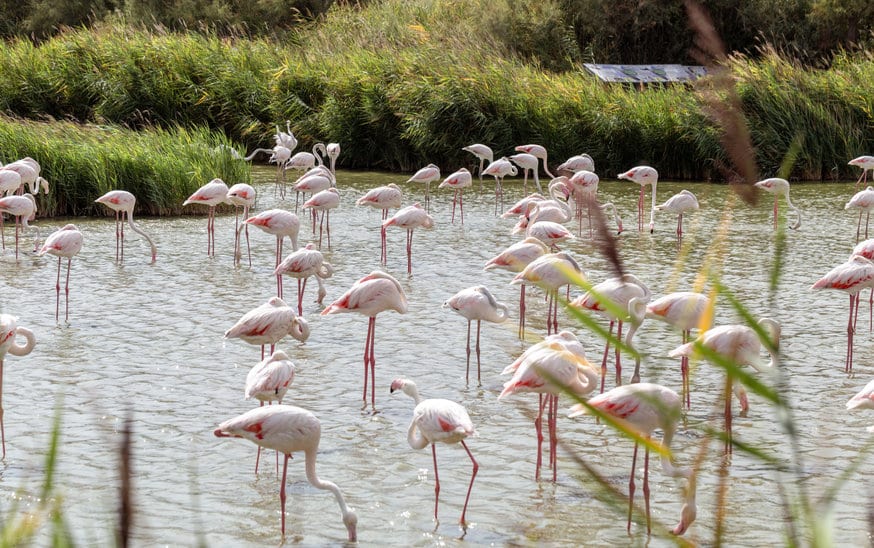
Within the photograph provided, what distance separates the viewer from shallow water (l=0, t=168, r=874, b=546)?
4.98m

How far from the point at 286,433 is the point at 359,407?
2062mm

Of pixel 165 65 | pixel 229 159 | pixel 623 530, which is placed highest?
pixel 165 65

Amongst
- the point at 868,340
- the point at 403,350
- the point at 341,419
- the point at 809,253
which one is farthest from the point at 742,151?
the point at 809,253

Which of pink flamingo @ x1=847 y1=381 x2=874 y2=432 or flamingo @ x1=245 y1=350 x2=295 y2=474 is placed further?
flamingo @ x1=245 y1=350 x2=295 y2=474

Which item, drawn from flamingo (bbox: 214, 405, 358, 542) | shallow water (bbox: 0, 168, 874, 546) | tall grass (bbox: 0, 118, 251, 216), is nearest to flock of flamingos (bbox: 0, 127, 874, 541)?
flamingo (bbox: 214, 405, 358, 542)

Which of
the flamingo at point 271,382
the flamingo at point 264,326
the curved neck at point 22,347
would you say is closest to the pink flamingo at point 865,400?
the flamingo at point 271,382

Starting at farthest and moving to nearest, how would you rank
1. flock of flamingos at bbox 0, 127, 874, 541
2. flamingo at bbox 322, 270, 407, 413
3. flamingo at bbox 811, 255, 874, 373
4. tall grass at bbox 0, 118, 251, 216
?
tall grass at bbox 0, 118, 251, 216 → flamingo at bbox 811, 255, 874, 373 → flamingo at bbox 322, 270, 407, 413 → flock of flamingos at bbox 0, 127, 874, 541

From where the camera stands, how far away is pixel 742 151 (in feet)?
3.77

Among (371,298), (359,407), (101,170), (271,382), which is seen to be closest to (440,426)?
(271,382)

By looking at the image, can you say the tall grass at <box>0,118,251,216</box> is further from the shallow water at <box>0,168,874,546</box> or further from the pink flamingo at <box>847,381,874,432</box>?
the pink flamingo at <box>847,381,874,432</box>

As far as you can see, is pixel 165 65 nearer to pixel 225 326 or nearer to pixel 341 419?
pixel 225 326

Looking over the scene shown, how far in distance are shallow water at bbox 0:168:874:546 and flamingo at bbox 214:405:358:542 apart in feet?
0.64

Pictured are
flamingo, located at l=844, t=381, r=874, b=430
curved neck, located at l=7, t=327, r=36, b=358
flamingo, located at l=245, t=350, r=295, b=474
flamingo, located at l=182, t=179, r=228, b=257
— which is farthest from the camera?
flamingo, located at l=182, t=179, r=228, b=257

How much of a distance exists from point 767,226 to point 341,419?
9.31 m
